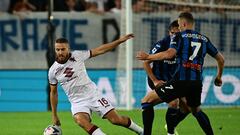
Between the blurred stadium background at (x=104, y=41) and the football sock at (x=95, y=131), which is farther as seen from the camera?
the blurred stadium background at (x=104, y=41)

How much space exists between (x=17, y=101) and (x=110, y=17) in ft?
10.9

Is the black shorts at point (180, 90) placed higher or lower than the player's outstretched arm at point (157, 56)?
lower

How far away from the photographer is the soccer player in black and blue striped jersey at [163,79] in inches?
480

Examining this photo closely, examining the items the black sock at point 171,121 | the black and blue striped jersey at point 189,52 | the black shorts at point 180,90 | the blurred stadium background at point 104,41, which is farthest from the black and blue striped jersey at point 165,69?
the blurred stadium background at point 104,41

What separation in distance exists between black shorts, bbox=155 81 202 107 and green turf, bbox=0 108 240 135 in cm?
247

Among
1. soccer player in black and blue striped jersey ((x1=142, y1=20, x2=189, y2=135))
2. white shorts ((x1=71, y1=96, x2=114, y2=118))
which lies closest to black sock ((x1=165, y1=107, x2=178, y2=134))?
soccer player in black and blue striped jersey ((x1=142, y1=20, x2=189, y2=135))

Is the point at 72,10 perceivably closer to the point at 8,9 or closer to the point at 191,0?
the point at 8,9

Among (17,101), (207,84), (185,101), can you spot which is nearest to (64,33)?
(17,101)

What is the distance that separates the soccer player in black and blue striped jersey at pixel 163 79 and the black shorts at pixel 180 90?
19 cm

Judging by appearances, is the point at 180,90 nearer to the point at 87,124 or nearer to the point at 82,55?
the point at 87,124

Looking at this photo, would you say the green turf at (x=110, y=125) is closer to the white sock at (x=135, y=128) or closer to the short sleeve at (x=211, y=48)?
the white sock at (x=135, y=128)

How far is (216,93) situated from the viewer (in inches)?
845

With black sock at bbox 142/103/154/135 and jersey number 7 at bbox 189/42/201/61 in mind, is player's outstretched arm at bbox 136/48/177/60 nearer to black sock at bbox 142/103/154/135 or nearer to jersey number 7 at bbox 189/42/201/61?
jersey number 7 at bbox 189/42/201/61

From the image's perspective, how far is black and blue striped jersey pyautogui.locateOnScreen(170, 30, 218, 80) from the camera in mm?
11672
